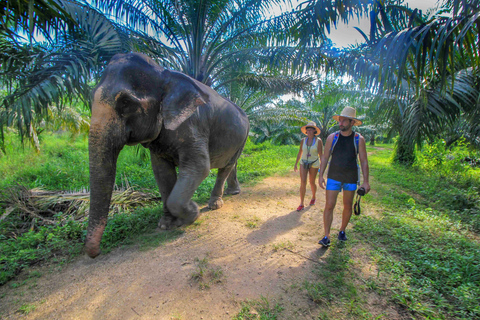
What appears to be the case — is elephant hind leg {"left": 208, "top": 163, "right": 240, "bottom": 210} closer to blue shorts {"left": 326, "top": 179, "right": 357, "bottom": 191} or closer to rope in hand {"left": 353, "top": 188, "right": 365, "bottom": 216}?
blue shorts {"left": 326, "top": 179, "right": 357, "bottom": 191}

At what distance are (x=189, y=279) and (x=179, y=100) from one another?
1958mm

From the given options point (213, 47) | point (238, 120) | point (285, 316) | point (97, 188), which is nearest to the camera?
point (285, 316)

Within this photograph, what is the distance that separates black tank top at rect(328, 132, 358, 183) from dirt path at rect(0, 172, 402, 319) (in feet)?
3.17

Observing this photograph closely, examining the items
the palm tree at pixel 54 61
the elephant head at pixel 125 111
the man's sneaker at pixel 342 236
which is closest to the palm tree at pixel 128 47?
the palm tree at pixel 54 61

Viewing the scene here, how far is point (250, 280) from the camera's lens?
2.58m

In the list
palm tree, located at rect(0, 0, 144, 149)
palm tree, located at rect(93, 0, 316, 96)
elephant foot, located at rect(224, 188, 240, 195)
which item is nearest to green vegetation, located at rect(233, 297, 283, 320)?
elephant foot, located at rect(224, 188, 240, 195)

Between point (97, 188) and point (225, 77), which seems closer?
point (97, 188)

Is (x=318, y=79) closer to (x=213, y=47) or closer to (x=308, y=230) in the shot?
(x=213, y=47)

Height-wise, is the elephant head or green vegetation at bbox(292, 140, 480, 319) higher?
the elephant head

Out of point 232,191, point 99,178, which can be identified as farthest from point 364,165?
point 232,191

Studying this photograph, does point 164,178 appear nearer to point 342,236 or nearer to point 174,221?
point 174,221

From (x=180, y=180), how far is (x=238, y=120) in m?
1.76

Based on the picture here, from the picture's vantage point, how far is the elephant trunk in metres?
2.52

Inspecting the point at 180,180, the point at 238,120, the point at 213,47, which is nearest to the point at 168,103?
→ the point at 180,180
